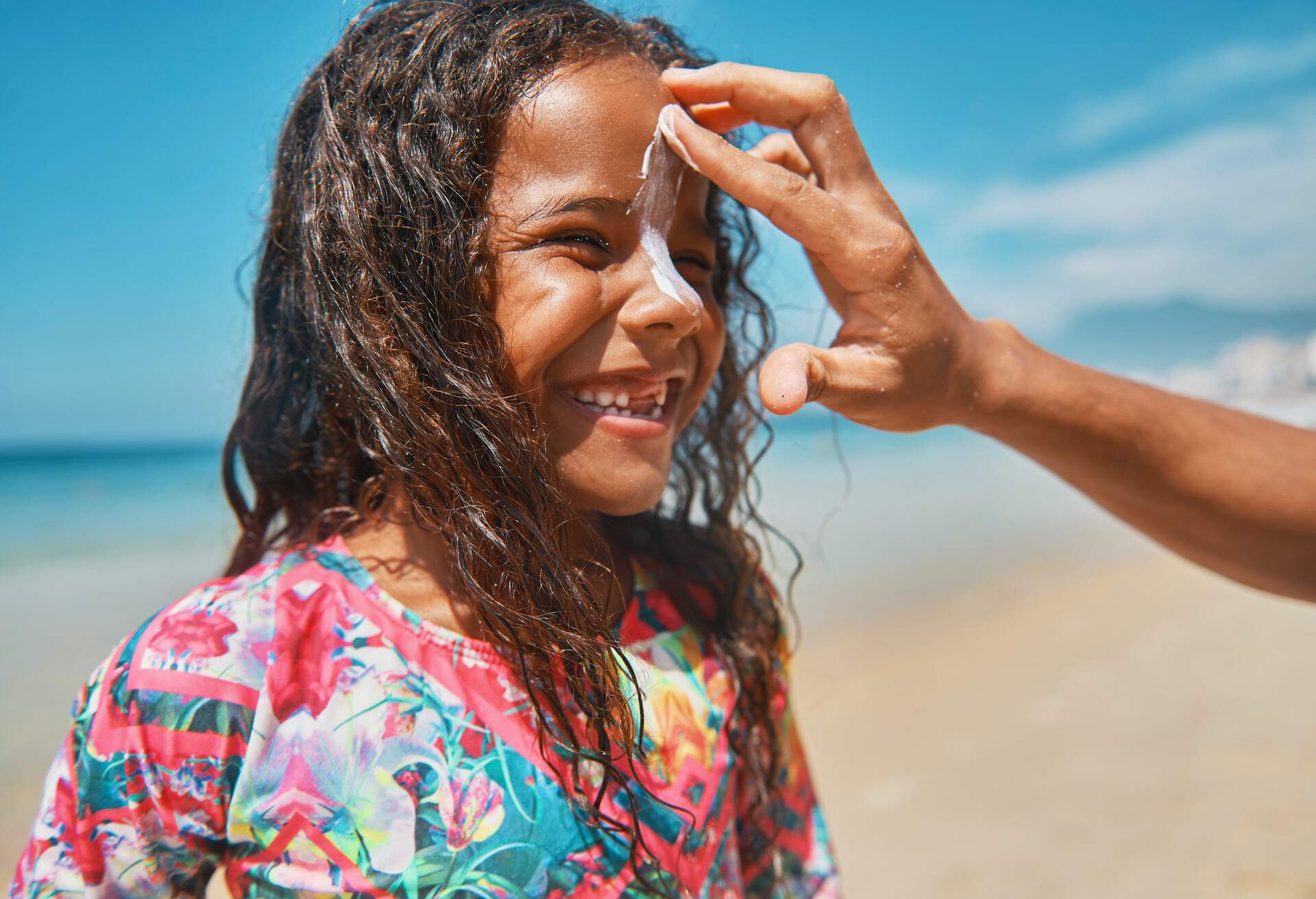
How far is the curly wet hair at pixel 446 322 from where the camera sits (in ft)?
4.40

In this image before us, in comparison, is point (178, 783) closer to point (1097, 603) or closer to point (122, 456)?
point (1097, 603)

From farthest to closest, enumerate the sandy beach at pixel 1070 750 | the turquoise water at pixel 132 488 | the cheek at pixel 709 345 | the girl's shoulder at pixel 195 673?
the turquoise water at pixel 132 488, the sandy beach at pixel 1070 750, the cheek at pixel 709 345, the girl's shoulder at pixel 195 673

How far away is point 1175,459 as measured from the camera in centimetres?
174

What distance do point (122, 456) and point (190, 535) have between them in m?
20.3

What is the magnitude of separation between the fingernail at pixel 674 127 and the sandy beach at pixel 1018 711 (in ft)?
9.16

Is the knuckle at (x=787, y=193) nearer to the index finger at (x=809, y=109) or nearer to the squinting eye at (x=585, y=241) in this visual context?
the index finger at (x=809, y=109)

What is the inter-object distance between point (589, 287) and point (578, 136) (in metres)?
0.26

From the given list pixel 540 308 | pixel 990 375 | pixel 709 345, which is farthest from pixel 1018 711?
pixel 540 308

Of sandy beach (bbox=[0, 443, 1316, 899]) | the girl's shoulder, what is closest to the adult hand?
the girl's shoulder

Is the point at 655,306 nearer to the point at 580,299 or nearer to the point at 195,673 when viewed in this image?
the point at 580,299

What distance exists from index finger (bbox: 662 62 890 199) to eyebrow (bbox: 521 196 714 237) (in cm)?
Result: 29

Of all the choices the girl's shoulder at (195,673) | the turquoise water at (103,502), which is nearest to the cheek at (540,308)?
the girl's shoulder at (195,673)

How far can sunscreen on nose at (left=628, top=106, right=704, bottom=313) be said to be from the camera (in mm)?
1421

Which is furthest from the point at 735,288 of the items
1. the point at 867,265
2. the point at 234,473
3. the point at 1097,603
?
the point at 1097,603
